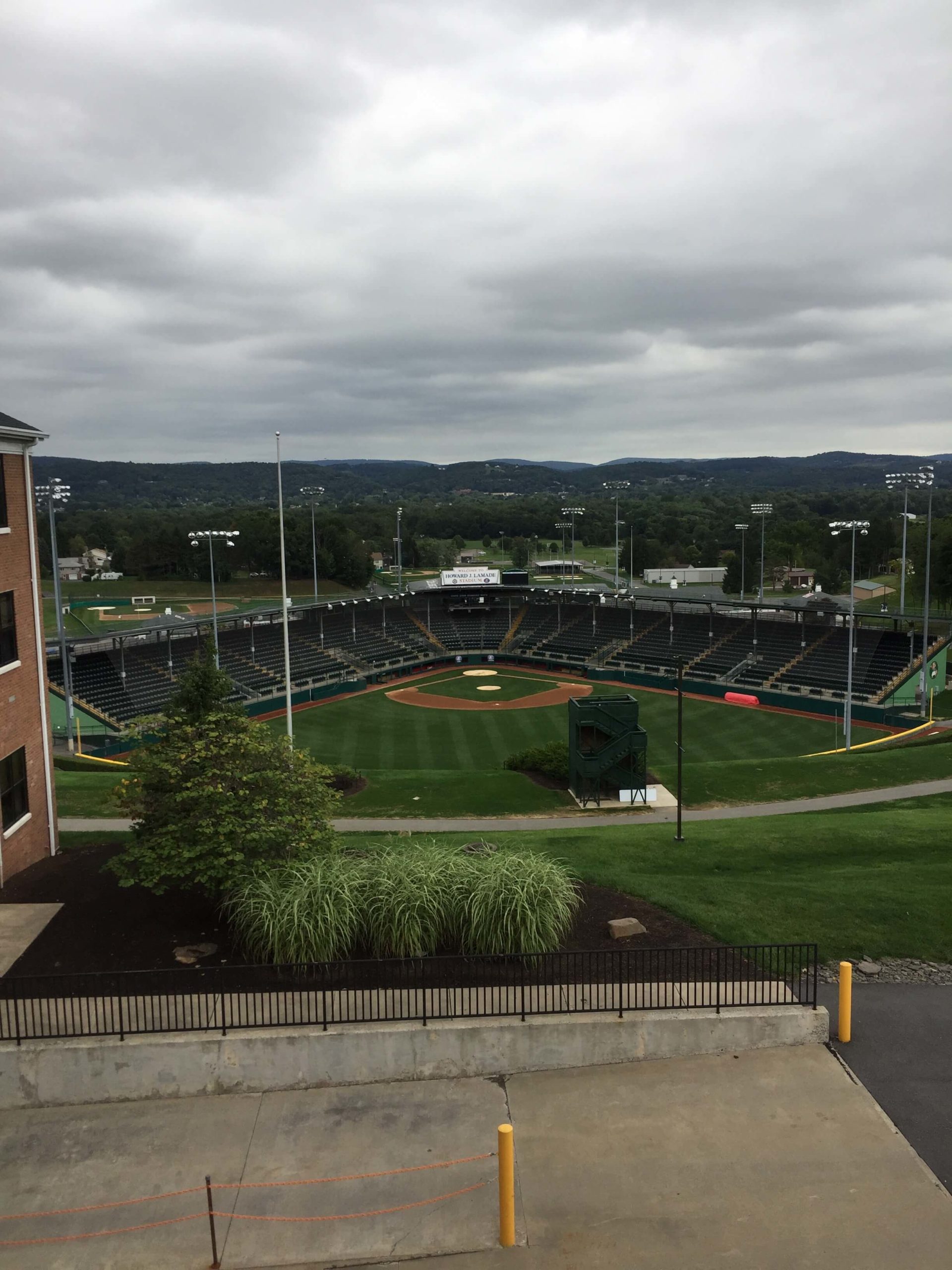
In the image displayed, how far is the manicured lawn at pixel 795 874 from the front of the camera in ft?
57.4

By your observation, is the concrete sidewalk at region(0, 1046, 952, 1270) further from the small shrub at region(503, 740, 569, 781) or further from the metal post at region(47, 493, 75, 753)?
the metal post at region(47, 493, 75, 753)

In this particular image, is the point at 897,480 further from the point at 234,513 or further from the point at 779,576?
the point at 234,513

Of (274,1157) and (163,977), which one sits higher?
(163,977)

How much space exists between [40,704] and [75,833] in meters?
6.57

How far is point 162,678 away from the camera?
5909 centimetres

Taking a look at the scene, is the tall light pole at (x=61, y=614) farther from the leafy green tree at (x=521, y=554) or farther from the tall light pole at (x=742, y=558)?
the leafy green tree at (x=521, y=554)

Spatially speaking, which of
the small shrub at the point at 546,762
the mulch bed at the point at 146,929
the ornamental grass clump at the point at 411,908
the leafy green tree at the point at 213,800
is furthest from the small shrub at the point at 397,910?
the small shrub at the point at 546,762

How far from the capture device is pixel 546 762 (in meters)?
38.2

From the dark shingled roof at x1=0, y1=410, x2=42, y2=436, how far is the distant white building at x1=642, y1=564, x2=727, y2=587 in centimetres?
9569

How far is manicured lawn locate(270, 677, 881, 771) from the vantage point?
157 ft

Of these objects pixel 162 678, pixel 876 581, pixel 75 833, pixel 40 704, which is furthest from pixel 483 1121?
pixel 876 581

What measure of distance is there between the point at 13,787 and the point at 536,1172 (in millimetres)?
15040

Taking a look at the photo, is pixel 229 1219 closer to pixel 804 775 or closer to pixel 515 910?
pixel 515 910

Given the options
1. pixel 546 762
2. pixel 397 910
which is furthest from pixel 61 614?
pixel 397 910
